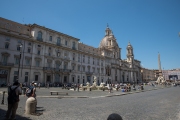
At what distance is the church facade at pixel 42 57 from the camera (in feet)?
103

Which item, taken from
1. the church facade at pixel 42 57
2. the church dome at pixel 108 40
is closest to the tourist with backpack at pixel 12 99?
the church facade at pixel 42 57

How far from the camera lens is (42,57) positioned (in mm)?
37781

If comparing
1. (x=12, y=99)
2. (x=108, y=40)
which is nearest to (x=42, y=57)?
(x=12, y=99)

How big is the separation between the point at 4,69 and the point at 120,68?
58030 millimetres

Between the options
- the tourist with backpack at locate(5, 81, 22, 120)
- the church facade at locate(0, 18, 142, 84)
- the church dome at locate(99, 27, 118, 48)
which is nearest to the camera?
the tourist with backpack at locate(5, 81, 22, 120)

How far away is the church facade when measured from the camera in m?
31.3

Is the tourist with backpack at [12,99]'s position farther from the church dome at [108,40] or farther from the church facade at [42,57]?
the church dome at [108,40]

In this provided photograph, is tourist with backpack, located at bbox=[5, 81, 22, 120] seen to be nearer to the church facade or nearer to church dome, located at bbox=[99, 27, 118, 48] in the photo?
the church facade

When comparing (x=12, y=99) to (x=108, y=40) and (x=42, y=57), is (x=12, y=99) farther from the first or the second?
(x=108, y=40)

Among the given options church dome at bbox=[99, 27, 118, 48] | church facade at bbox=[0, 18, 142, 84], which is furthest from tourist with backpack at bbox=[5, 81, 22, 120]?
church dome at bbox=[99, 27, 118, 48]

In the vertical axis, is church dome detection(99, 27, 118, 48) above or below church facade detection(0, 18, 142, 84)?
above

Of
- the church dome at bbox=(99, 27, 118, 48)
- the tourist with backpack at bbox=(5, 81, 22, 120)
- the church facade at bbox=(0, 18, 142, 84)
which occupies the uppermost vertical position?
the church dome at bbox=(99, 27, 118, 48)

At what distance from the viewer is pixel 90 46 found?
61.6 meters

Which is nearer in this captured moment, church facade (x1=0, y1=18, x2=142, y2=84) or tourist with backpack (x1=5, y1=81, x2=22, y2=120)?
tourist with backpack (x1=5, y1=81, x2=22, y2=120)
